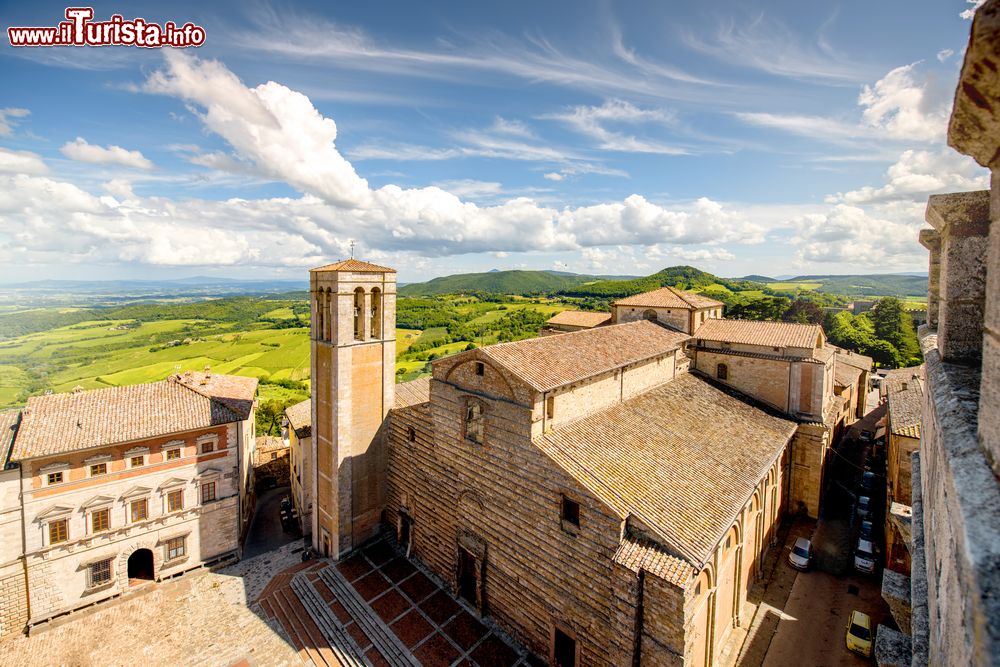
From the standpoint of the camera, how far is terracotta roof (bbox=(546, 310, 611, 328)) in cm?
3531

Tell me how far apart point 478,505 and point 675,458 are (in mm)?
7268

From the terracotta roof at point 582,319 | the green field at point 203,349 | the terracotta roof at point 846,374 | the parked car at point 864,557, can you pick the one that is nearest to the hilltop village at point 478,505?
the parked car at point 864,557

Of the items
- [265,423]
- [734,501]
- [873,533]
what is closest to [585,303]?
[265,423]

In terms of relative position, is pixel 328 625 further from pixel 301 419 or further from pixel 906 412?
pixel 906 412

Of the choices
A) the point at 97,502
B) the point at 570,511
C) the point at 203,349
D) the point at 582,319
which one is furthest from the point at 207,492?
the point at 203,349

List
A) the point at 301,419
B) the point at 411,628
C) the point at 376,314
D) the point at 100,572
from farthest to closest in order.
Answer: the point at 301,419
the point at 376,314
the point at 100,572
the point at 411,628

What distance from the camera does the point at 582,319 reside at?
1449 inches

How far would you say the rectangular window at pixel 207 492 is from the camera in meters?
21.3

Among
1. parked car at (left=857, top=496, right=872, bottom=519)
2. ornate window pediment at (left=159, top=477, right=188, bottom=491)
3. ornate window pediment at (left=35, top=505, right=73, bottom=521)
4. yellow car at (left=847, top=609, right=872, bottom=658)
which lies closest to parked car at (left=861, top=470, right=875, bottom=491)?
parked car at (left=857, top=496, right=872, bottom=519)

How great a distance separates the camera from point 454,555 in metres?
18.2

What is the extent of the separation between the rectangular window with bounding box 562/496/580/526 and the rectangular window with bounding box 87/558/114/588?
19.8 metres

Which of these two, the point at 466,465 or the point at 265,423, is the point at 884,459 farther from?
the point at 265,423

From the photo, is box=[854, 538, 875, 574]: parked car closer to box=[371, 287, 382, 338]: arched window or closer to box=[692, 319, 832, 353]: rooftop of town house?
box=[692, 319, 832, 353]: rooftop of town house

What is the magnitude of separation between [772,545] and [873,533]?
4.81 m
